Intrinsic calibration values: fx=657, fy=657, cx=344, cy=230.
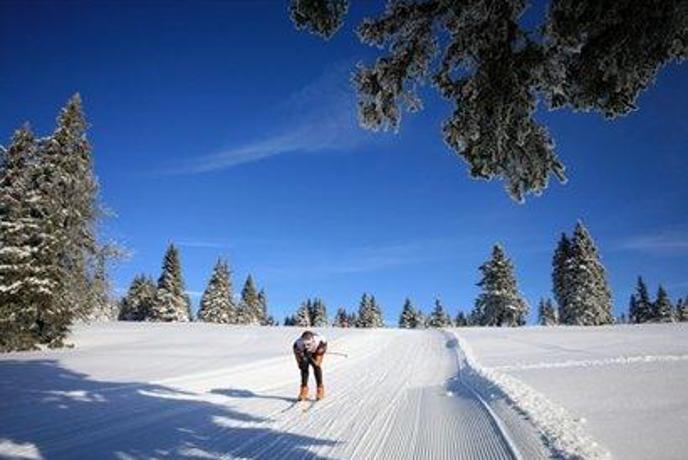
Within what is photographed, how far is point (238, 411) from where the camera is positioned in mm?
13195

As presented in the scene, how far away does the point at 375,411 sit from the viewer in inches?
508

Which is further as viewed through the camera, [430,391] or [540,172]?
[430,391]

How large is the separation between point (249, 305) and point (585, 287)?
49.9m

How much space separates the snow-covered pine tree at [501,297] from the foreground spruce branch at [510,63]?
65.8 m

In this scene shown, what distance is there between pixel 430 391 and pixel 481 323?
2432 inches

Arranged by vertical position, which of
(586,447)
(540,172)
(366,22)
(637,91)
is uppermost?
(366,22)

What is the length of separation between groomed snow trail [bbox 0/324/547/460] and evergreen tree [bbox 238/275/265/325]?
6869 cm

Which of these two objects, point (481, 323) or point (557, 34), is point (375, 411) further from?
point (481, 323)

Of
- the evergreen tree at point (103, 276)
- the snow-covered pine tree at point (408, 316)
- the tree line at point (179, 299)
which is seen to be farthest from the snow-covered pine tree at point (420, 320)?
the evergreen tree at point (103, 276)

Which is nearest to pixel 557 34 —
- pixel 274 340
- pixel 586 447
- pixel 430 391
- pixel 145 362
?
pixel 586 447

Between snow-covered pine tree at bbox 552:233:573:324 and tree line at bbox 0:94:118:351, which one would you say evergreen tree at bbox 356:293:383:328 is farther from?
tree line at bbox 0:94:118:351

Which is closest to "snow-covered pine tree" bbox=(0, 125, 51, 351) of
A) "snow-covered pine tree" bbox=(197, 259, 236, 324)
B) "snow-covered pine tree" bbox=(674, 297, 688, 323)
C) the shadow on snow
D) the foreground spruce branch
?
the shadow on snow

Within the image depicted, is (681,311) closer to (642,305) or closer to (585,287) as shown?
(642,305)

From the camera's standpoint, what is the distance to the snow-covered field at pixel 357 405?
9.22 meters
